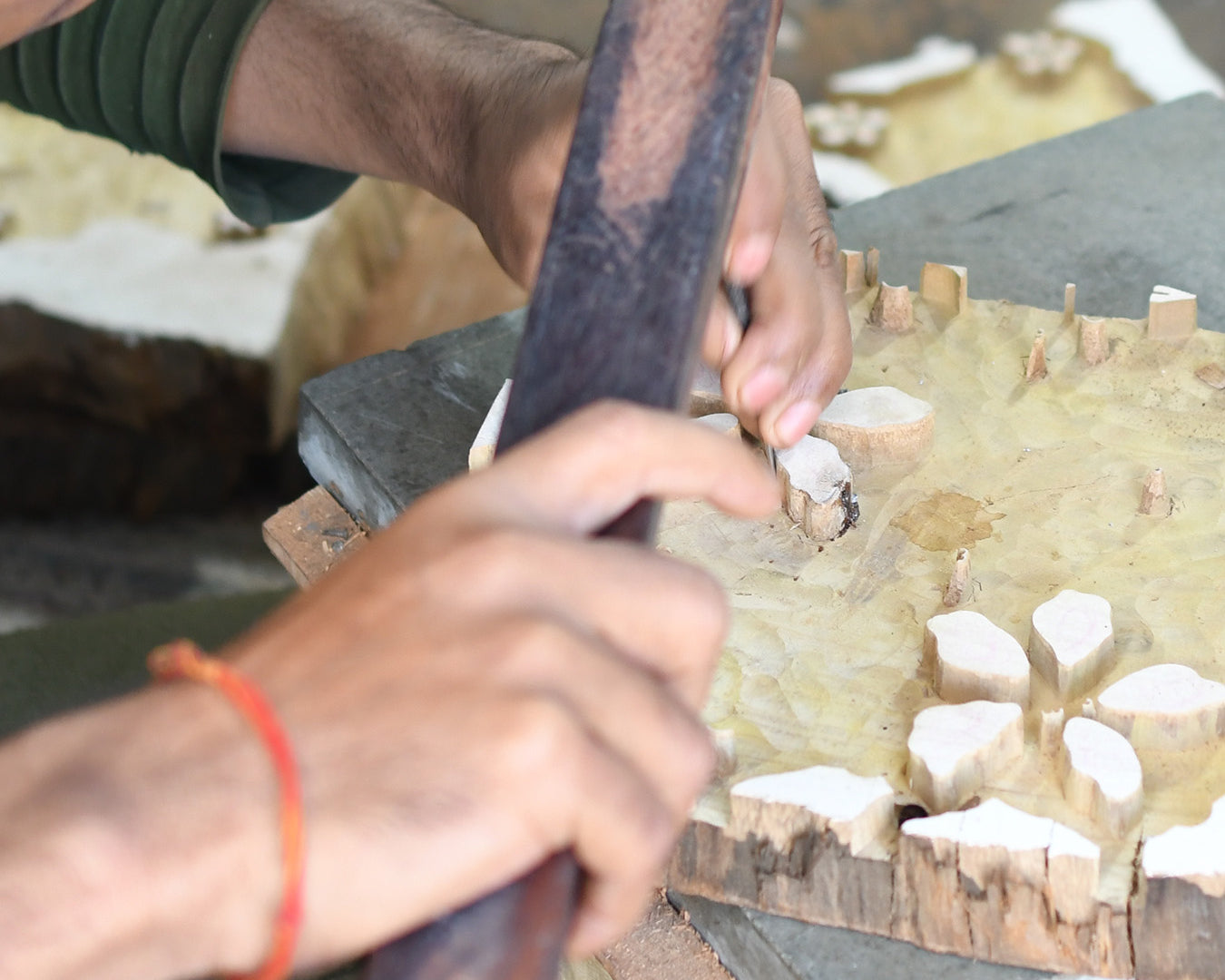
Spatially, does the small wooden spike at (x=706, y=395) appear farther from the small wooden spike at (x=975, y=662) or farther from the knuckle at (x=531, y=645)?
the knuckle at (x=531, y=645)

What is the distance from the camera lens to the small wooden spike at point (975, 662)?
860 millimetres

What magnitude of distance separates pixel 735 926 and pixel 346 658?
1.47ft

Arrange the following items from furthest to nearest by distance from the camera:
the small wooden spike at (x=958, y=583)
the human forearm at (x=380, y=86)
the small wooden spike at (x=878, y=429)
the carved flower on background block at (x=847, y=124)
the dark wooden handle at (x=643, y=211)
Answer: the carved flower on background block at (x=847, y=124), the human forearm at (x=380, y=86), the small wooden spike at (x=878, y=429), the small wooden spike at (x=958, y=583), the dark wooden handle at (x=643, y=211)

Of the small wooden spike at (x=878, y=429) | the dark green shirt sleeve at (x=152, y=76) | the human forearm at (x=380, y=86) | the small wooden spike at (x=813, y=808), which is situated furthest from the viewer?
the dark green shirt sleeve at (x=152, y=76)

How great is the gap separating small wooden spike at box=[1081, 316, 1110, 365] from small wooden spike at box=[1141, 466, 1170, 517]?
7.1 inches

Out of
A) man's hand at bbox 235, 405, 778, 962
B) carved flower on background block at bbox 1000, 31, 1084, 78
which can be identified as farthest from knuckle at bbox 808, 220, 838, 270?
carved flower on background block at bbox 1000, 31, 1084, 78

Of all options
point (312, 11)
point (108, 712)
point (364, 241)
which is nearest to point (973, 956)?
point (108, 712)

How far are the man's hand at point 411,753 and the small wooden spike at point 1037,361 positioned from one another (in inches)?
26.3

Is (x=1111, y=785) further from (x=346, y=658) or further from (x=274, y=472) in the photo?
(x=274, y=472)

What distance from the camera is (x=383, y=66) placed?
1.31m

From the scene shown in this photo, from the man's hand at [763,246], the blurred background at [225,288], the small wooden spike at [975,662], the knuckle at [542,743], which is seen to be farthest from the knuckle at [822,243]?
the blurred background at [225,288]

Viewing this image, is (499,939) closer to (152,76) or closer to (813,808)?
(813,808)

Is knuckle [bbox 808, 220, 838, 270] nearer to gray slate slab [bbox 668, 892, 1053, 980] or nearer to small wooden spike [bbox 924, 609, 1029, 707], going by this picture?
small wooden spike [bbox 924, 609, 1029, 707]

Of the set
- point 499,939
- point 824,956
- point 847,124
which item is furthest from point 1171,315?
point 847,124
